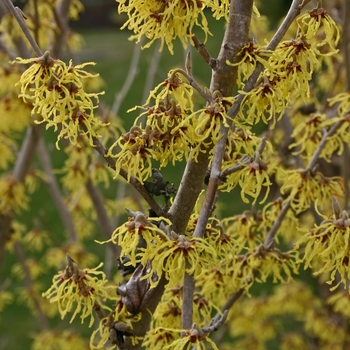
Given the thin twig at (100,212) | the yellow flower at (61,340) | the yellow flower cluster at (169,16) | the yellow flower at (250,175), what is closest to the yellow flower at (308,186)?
the yellow flower at (250,175)

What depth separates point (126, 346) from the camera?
1.34 m

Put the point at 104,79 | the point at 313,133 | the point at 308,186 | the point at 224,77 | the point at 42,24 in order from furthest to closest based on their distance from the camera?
the point at 104,79, the point at 42,24, the point at 313,133, the point at 308,186, the point at 224,77

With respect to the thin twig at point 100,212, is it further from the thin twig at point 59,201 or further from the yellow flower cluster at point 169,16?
the yellow flower cluster at point 169,16

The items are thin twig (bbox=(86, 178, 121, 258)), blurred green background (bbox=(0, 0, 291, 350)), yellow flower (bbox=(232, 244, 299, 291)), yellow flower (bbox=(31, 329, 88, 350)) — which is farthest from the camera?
blurred green background (bbox=(0, 0, 291, 350))

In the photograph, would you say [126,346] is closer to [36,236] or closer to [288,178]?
[288,178]

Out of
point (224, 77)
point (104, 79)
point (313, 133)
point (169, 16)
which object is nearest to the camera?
point (169, 16)

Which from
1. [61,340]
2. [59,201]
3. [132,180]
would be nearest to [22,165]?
[59,201]

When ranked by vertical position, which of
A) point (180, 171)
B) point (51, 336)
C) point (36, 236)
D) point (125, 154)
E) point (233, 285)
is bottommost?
point (180, 171)

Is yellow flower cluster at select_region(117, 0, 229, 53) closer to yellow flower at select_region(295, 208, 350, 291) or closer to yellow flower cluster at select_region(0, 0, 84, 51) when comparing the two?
yellow flower at select_region(295, 208, 350, 291)

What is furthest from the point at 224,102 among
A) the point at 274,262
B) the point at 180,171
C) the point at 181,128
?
the point at 180,171

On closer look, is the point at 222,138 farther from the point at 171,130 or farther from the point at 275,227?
the point at 275,227

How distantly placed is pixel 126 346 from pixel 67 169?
103 centimetres

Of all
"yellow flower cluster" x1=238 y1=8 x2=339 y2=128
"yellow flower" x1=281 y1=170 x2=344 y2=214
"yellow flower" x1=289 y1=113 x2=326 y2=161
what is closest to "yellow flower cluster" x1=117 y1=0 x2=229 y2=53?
"yellow flower cluster" x1=238 y1=8 x2=339 y2=128

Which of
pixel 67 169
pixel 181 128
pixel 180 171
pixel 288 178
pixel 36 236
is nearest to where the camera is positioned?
pixel 181 128
